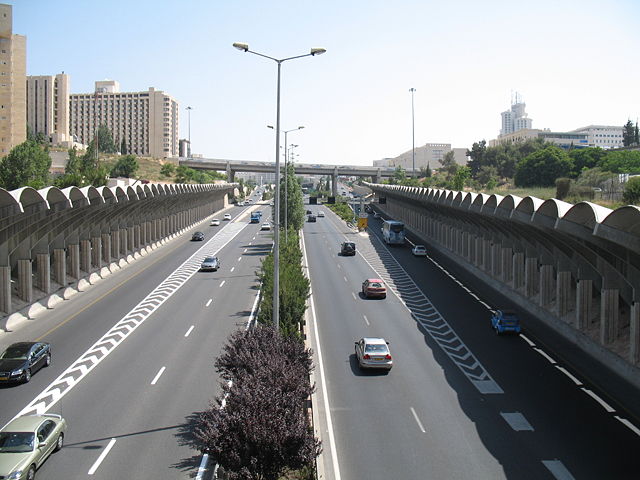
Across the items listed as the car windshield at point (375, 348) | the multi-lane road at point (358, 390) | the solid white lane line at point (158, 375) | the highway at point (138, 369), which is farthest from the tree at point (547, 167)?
the solid white lane line at point (158, 375)

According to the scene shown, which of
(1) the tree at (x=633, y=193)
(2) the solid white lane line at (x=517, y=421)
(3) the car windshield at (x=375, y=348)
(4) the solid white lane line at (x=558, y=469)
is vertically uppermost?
(1) the tree at (x=633, y=193)

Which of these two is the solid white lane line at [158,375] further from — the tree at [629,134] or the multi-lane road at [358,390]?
the tree at [629,134]

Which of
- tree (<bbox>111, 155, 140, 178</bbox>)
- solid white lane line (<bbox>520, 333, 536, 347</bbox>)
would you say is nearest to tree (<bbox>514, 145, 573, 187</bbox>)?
solid white lane line (<bbox>520, 333, 536, 347</bbox>)

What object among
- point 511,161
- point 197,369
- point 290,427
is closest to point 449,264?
point 197,369

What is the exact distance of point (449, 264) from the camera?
57188 millimetres

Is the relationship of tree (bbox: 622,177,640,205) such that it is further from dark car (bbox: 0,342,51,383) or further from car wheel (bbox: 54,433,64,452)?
car wheel (bbox: 54,433,64,452)

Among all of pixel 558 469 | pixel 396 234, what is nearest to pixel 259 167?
pixel 396 234

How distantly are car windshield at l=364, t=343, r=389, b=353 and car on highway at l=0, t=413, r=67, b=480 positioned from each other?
12.8 metres

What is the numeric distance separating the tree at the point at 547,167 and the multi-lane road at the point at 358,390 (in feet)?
194

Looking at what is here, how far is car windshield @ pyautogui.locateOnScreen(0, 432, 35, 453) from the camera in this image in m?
16.1

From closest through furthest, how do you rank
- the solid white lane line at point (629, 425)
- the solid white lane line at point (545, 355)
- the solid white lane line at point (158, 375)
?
the solid white lane line at point (629, 425) < the solid white lane line at point (158, 375) < the solid white lane line at point (545, 355)

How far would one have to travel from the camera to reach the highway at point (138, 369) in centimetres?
1736

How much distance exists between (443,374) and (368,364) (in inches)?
131

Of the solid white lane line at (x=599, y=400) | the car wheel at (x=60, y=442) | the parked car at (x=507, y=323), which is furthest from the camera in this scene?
the parked car at (x=507, y=323)
